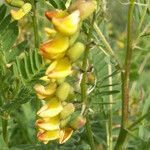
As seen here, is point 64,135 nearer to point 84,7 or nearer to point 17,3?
point 84,7

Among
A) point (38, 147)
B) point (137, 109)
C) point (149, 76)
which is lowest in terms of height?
point (149, 76)

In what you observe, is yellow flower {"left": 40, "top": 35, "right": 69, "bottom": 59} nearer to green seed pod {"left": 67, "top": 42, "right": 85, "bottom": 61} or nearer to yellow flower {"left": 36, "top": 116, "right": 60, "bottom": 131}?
green seed pod {"left": 67, "top": 42, "right": 85, "bottom": 61}

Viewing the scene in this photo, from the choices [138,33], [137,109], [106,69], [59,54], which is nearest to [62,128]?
[59,54]

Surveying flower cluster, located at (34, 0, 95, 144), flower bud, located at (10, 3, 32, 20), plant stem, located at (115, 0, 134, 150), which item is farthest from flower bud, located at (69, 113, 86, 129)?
flower bud, located at (10, 3, 32, 20)

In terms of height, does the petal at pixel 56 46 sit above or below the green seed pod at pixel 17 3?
below

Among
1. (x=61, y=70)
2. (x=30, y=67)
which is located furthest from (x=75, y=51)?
(x=30, y=67)

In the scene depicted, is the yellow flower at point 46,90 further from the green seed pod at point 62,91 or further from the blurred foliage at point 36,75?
the blurred foliage at point 36,75

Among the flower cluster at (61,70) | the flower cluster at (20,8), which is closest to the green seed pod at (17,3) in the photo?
the flower cluster at (20,8)

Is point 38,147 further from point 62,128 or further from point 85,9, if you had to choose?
point 85,9
